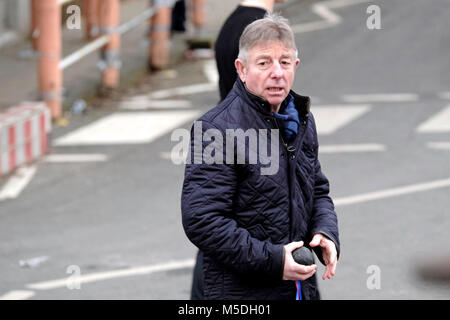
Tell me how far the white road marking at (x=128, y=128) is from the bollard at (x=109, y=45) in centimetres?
154

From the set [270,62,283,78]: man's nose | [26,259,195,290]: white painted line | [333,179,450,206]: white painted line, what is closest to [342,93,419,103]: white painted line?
[333,179,450,206]: white painted line

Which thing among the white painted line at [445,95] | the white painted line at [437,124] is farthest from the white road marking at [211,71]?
the white painted line at [437,124]

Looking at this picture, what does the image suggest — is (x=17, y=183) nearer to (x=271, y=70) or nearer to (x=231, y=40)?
(x=231, y=40)

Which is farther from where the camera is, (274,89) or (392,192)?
(392,192)

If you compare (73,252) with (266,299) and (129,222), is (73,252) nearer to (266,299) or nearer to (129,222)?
(129,222)

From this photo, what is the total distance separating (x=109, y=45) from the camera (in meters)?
15.9

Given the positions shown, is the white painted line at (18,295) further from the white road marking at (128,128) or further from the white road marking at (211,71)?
the white road marking at (211,71)

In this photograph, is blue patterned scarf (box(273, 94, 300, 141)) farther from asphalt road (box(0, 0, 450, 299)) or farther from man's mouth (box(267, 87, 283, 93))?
asphalt road (box(0, 0, 450, 299))

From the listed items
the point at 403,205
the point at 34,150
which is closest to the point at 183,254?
the point at 403,205

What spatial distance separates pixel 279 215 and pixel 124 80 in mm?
12457

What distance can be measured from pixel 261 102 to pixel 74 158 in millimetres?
7811

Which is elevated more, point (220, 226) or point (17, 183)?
point (220, 226)

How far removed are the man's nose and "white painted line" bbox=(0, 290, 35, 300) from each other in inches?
151

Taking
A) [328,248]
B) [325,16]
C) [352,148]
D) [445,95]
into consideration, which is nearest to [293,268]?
[328,248]
